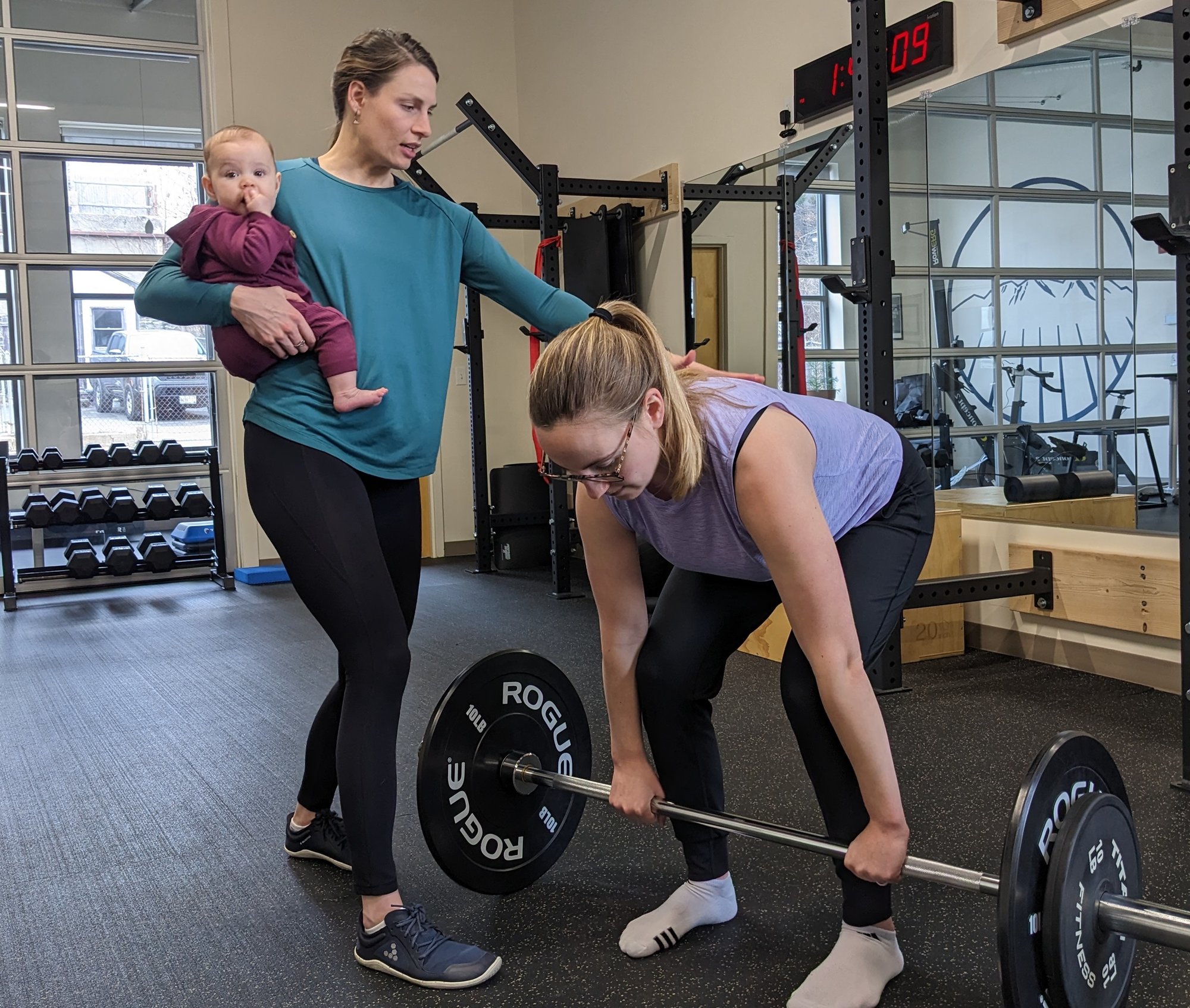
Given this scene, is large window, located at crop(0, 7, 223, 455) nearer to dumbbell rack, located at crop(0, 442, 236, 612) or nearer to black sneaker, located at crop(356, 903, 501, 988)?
dumbbell rack, located at crop(0, 442, 236, 612)

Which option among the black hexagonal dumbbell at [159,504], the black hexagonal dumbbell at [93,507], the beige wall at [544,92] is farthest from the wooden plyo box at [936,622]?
the black hexagonal dumbbell at [93,507]

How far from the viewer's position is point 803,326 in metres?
4.23

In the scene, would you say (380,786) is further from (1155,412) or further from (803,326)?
(803,326)

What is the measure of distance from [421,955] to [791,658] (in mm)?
691

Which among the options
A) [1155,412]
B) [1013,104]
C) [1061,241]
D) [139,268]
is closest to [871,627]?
[1155,412]

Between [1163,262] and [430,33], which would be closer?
[1163,262]

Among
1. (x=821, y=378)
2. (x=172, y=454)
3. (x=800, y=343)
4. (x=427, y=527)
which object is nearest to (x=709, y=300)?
(x=800, y=343)

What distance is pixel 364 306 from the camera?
1544mm

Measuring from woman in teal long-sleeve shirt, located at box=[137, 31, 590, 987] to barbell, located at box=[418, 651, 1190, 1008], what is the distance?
0.41 feet

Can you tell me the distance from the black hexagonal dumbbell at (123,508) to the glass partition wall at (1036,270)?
364 cm

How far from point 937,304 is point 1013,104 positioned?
65cm

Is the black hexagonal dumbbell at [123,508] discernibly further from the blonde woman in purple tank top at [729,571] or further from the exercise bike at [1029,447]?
the blonde woman in purple tank top at [729,571]

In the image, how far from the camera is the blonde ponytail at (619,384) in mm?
1208

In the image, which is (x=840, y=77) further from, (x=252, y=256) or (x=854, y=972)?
(x=854, y=972)
